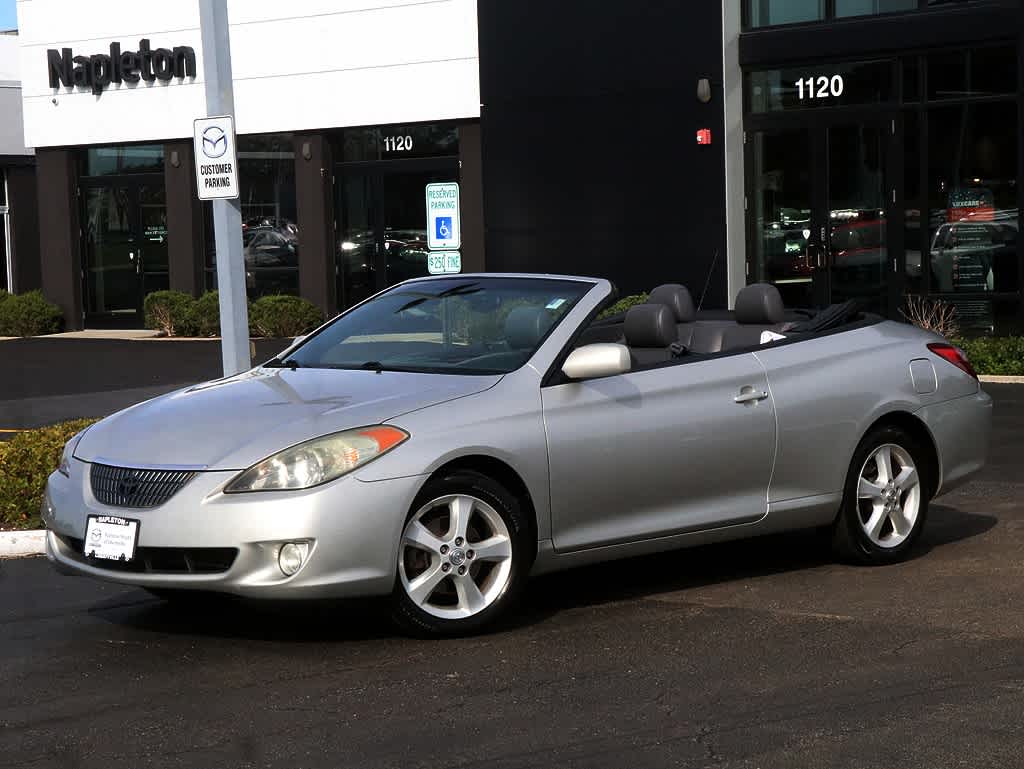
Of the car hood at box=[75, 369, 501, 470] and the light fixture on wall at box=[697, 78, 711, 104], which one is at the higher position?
the light fixture on wall at box=[697, 78, 711, 104]

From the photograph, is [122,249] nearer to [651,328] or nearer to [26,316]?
[26,316]

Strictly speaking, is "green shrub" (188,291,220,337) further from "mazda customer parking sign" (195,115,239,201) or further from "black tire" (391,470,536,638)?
"black tire" (391,470,536,638)

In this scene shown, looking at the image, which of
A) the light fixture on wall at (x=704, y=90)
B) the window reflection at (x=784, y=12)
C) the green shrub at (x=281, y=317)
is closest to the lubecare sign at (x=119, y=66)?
the green shrub at (x=281, y=317)

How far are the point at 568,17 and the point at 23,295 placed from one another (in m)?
12.6

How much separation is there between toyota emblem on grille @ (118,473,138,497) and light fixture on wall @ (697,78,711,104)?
17.5 m

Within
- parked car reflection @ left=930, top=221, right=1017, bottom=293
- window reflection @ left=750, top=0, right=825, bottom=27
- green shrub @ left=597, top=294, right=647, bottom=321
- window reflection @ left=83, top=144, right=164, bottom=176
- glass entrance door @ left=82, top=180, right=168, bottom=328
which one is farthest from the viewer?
glass entrance door @ left=82, top=180, right=168, bottom=328

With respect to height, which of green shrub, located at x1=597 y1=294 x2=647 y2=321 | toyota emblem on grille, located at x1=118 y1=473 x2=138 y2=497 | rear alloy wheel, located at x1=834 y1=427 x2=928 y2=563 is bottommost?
rear alloy wheel, located at x1=834 y1=427 x2=928 y2=563

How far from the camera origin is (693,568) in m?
8.36

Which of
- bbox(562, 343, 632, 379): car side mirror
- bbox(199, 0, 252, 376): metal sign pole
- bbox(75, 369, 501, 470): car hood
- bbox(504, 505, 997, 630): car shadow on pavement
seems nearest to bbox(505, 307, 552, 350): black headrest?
bbox(562, 343, 632, 379): car side mirror

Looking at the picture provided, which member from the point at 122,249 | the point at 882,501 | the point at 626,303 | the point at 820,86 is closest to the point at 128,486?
the point at 882,501

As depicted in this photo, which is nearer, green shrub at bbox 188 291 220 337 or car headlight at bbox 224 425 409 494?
car headlight at bbox 224 425 409 494

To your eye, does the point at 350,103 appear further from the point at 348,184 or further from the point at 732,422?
the point at 732,422

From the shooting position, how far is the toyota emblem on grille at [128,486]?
261 inches

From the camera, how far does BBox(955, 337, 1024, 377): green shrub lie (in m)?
18.3
